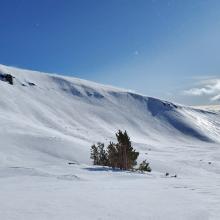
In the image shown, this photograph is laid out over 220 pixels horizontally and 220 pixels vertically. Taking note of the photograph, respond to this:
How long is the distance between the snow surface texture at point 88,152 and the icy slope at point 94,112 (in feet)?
1.42

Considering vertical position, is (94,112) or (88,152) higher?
(94,112)

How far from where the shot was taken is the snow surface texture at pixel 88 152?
34.6ft

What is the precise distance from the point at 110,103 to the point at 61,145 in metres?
100

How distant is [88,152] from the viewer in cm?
5031

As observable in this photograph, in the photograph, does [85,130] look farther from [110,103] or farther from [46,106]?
[110,103]

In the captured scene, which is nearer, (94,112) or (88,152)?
(88,152)

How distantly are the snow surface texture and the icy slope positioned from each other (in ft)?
1.42

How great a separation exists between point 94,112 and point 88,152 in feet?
280

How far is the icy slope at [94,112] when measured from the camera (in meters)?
105

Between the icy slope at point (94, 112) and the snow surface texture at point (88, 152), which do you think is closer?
the snow surface texture at point (88, 152)

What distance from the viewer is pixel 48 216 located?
8.95 metres

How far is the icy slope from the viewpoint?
105 metres

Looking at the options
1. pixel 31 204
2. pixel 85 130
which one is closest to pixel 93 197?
pixel 31 204

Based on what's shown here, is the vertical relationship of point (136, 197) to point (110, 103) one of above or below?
below
